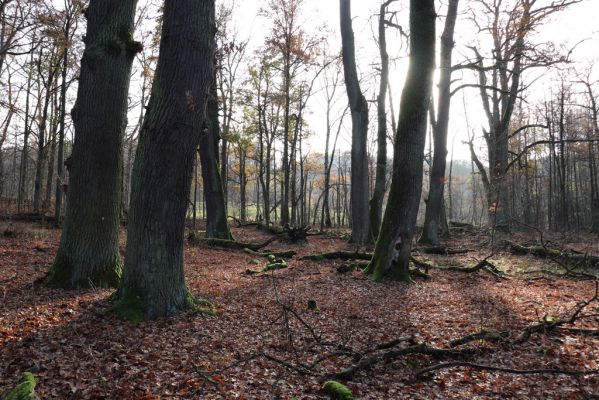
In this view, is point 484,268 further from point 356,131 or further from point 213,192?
point 213,192

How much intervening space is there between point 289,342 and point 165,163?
284 centimetres

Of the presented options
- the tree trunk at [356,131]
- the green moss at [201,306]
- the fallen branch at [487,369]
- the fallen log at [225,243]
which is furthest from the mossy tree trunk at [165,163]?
the tree trunk at [356,131]

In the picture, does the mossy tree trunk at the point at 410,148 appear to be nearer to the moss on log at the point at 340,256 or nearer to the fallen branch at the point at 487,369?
the moss on log at the point at 340,256

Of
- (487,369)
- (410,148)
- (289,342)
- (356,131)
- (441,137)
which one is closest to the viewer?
(487,369)

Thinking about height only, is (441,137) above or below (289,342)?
above

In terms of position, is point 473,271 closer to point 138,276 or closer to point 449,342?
point 449,342

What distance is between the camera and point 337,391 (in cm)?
329

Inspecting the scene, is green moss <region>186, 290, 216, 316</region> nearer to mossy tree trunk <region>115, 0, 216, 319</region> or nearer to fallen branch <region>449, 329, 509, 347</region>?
mossy tree trunk <region>115, 0, 216, 319</region>

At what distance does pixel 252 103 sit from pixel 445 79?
1390 cm

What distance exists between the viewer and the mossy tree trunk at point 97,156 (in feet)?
20.5

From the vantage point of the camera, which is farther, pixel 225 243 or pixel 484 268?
pixel 225 243

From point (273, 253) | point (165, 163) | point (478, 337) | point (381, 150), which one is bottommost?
point (478, 337)

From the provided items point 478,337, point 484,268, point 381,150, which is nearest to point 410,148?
point 484,268

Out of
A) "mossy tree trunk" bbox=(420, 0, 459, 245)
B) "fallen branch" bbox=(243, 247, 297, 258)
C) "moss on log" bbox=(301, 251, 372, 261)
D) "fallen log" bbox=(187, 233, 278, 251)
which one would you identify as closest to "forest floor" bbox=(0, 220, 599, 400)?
"moss on log" bbox=(301, 251, 372, 261)
